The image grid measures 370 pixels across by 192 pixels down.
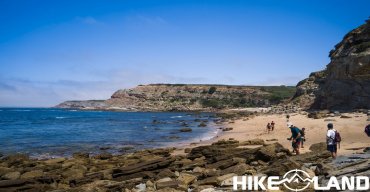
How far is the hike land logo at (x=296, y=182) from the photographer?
7.70 meters

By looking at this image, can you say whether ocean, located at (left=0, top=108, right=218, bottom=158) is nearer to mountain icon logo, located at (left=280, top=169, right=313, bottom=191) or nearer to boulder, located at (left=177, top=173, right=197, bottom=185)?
boulder, located at (left=177, top=173, right=197, bottom=185)

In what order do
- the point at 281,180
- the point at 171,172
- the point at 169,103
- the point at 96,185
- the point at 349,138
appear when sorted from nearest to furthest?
the point at 281,180, the point at 96,185, the point at 171,172, the point at 349,138, the point at 169,103

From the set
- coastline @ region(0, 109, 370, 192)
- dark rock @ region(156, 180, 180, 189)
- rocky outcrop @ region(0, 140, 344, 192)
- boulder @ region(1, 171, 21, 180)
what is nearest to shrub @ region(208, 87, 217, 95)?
coastline @ region(0, 109, 370, 192)

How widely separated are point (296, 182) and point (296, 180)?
0.49 feet

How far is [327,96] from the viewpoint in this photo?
52781mm

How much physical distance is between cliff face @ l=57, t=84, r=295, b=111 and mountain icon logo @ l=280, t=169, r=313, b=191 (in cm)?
12332

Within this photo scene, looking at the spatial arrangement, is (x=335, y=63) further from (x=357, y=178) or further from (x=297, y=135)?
(x=357, y=178)

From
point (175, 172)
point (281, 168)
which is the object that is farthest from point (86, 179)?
point (281, 168)

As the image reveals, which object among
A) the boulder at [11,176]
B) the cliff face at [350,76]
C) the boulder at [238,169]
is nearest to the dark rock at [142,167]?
the boulder at [238,169]

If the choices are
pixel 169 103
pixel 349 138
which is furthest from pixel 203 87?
pixel 349 138

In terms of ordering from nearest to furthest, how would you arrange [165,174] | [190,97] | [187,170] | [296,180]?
[296,180] → [165,174] → [187,170] → [190,97]

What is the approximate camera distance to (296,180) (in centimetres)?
935

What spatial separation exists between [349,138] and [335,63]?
108 feet

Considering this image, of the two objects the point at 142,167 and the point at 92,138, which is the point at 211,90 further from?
the point at 142,167
